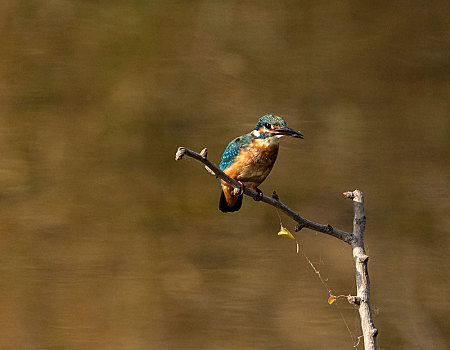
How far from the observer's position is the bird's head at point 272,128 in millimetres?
1225

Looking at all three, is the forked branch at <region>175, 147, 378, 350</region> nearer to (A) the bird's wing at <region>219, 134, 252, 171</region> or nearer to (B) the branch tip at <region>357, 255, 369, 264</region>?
(B) the branch tip at <region>357, 255, 369, 264</region>

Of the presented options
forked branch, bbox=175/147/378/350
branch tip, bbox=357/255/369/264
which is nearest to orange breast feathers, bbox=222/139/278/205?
forked branch, bbox=175/147/378/350

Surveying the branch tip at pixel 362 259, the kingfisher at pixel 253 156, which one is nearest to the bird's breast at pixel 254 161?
the kingfisher at pixel 253 156

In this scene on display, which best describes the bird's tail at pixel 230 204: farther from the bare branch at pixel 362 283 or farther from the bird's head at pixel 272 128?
the bare branch at pixel 362 283

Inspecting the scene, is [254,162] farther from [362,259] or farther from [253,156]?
[362,259]

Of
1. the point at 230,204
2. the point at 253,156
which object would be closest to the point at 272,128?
the point at 253,156

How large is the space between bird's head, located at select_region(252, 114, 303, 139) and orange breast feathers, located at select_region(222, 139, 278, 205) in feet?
0.11

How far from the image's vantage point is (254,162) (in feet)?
4.49

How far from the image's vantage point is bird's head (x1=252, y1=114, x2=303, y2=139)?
1.22 m

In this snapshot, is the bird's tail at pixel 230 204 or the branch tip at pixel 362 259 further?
the bird's tail at pixel 230 204

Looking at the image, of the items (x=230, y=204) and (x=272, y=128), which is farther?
(x=230, y=204)

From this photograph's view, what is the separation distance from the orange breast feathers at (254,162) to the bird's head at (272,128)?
3cm

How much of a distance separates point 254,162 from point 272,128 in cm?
13

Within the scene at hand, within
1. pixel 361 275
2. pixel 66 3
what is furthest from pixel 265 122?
pixel 66 3
